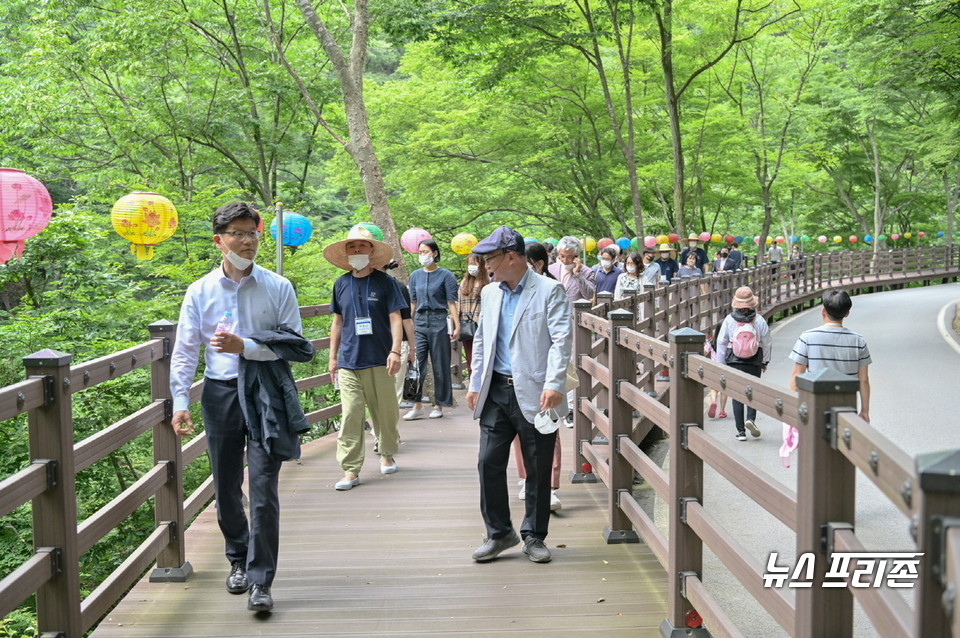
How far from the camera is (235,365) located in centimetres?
473

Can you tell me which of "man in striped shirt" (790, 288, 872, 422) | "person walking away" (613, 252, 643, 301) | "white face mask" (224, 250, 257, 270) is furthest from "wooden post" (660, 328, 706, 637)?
"person walking away" (613, 252, 643, 301)

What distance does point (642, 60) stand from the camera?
79.8 feet

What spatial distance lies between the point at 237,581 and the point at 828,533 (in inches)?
130

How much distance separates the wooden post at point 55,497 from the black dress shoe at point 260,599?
35.7 inches

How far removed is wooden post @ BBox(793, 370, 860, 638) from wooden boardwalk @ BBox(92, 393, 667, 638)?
68.9 inches

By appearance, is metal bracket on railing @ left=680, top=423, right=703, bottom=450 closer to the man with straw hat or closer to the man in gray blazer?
the man in gray blazer

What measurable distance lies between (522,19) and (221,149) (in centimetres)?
748

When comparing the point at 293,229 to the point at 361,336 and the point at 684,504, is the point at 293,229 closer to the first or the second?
the point at 361,336

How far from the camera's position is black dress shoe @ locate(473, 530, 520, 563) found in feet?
17.6

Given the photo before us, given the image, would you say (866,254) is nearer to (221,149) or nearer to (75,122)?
(221,149)

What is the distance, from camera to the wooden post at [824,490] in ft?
8.43

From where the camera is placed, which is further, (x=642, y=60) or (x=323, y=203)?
(x=323, y=203)

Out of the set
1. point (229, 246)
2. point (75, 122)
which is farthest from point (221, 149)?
point (229, 246)

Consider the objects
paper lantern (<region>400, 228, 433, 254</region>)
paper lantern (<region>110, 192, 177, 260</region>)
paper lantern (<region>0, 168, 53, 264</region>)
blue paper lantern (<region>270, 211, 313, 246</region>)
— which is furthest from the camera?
paper lantern (<region>400, 228, 433, 254</region>)
